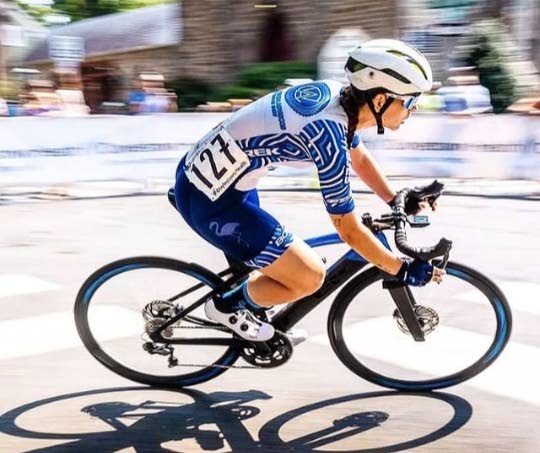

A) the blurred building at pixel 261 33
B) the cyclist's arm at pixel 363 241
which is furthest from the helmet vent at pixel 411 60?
the blurred building at pixel 261 33

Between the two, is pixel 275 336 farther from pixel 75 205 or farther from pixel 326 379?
pixel 75 205

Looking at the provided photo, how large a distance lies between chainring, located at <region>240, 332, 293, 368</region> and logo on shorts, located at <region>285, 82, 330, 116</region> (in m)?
1.17

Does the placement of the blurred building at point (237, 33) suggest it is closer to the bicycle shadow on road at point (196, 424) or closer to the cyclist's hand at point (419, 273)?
the bicycle shadow on road at point (196, 424)

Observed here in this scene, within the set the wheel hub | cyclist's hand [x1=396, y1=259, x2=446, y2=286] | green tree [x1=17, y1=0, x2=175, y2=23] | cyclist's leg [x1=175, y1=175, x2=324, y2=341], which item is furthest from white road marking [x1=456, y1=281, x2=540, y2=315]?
green tree [x1=17, y1=0, x2=175, y2=23]

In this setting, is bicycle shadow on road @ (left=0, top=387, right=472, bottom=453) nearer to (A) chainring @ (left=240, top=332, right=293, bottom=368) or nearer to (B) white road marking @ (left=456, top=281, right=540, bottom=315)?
(A) chainring @ (left=240, top=332, right=293, bottom=368)

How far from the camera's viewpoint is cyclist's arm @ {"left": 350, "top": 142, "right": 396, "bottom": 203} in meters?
4.14

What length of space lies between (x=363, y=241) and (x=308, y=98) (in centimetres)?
70

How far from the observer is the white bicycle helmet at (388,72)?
140 inches

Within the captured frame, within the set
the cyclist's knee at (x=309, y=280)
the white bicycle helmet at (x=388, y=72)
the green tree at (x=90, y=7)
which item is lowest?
the cyclist's knee at (x=309, y=280)

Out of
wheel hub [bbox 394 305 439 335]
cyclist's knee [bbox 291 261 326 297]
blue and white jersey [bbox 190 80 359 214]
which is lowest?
wheel hub [bbox 394 305 439 335]

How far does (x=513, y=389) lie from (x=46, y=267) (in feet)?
15.3

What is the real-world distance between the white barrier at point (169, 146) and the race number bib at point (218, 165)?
9073 mm

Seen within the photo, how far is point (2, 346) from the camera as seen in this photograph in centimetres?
508

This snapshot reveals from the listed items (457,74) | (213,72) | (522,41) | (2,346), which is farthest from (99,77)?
(2,346)
